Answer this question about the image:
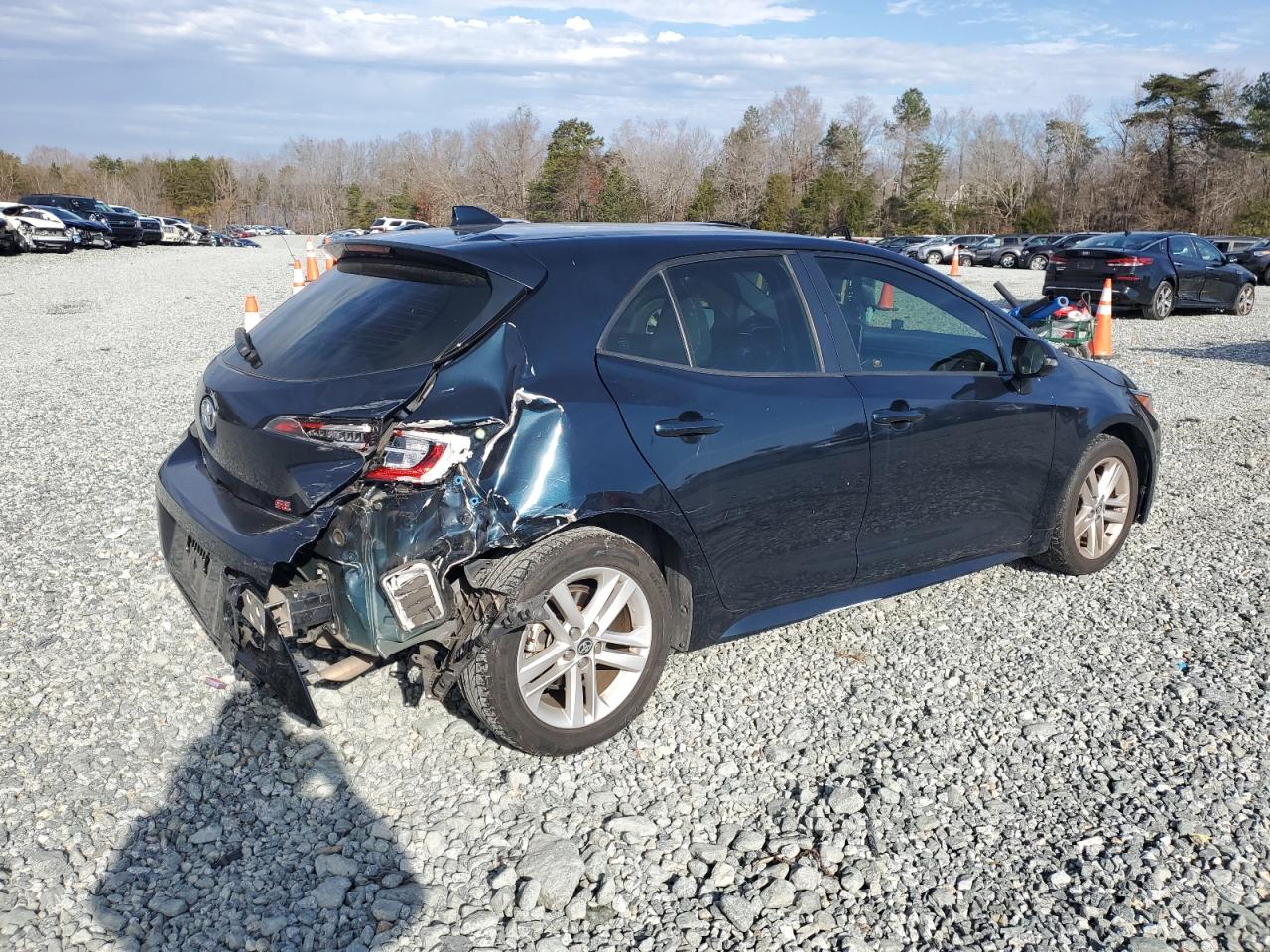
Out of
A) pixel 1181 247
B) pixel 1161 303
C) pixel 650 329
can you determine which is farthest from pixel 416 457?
pixel 1181 247

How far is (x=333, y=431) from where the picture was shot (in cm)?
323

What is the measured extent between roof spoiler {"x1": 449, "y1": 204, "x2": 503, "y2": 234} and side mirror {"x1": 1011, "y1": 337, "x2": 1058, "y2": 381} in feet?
7.55

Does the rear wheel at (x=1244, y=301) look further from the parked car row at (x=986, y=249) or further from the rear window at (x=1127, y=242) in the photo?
the parked car row at (x=986, y=249)

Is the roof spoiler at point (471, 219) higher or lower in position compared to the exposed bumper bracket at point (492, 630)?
higher

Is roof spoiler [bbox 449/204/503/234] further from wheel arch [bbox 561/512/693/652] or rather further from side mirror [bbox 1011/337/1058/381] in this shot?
side mirror [bbox 1011/337/1058/381]

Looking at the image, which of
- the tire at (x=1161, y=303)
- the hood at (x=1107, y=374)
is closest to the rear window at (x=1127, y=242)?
the tire at (x=1161, y=303)

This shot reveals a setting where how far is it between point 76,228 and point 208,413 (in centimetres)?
3688

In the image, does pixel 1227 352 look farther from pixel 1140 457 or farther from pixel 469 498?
pixel 469 498

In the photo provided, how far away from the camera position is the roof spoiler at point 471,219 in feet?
13.8

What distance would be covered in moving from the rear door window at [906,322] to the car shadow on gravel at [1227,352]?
978cm

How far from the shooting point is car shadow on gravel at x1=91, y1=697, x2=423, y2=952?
9.06ft

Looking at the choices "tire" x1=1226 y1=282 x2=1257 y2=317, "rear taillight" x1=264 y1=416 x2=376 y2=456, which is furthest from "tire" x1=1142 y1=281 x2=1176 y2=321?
"rear taillight" x1=264 y1=416 x2=376 y2=456

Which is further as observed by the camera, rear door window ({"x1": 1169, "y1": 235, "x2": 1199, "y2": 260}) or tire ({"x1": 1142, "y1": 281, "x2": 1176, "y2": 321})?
rear door window ({"x1": 1169, "y1": 235, "x2": 1199, "y2": 260})

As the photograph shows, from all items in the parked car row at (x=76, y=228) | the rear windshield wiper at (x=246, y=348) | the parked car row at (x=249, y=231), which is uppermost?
the rear windshield wiper at (x=246, y=348)
